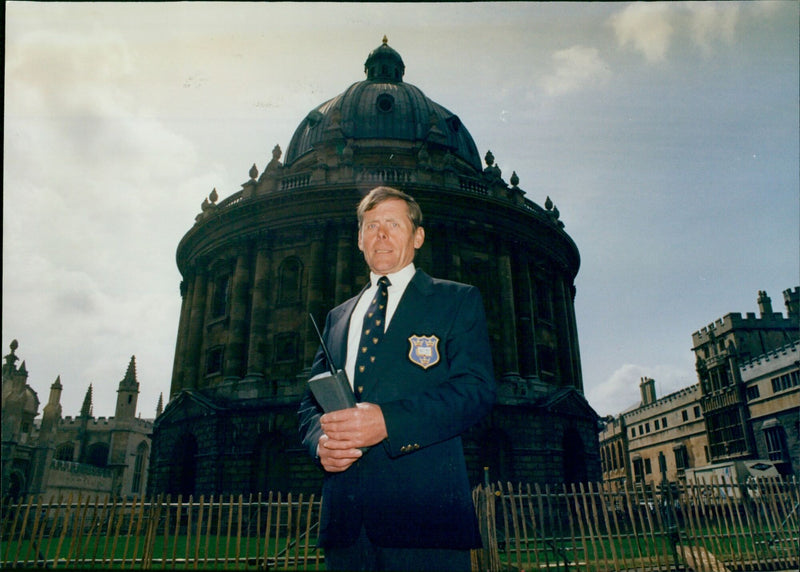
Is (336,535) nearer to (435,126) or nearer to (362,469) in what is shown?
(362,469)

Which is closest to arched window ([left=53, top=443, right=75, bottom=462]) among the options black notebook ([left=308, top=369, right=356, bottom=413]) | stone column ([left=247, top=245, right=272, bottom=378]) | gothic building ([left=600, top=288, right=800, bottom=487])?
stone column ([left=247, top=245, right=272, bottom=378])

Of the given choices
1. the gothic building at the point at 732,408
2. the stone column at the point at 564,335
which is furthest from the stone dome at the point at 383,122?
the gothic building at the point at 732,408

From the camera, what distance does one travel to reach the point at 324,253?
2492 cm

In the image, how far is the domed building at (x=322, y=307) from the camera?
73.8 feet

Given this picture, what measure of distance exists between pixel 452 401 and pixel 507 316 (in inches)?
909

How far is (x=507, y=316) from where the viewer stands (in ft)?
81.7

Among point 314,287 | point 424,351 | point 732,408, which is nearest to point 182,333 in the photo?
point 314,287

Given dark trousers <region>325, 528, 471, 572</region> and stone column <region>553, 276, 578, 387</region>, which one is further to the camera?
stone column <region>553, 276, 578, 387</region>

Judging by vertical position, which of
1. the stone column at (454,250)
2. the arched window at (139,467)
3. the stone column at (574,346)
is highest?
the stone column at (454,250)

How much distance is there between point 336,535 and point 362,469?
0.31m

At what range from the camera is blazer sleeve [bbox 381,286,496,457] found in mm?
2262

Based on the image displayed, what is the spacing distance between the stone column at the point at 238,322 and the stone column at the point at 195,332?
2486 millimetres

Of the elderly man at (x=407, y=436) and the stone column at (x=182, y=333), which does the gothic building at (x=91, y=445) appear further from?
the elderly man at (x=407, y=436)

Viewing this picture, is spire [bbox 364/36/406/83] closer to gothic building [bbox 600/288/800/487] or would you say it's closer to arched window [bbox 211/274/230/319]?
arched window [bbox 211/274/230/319]
